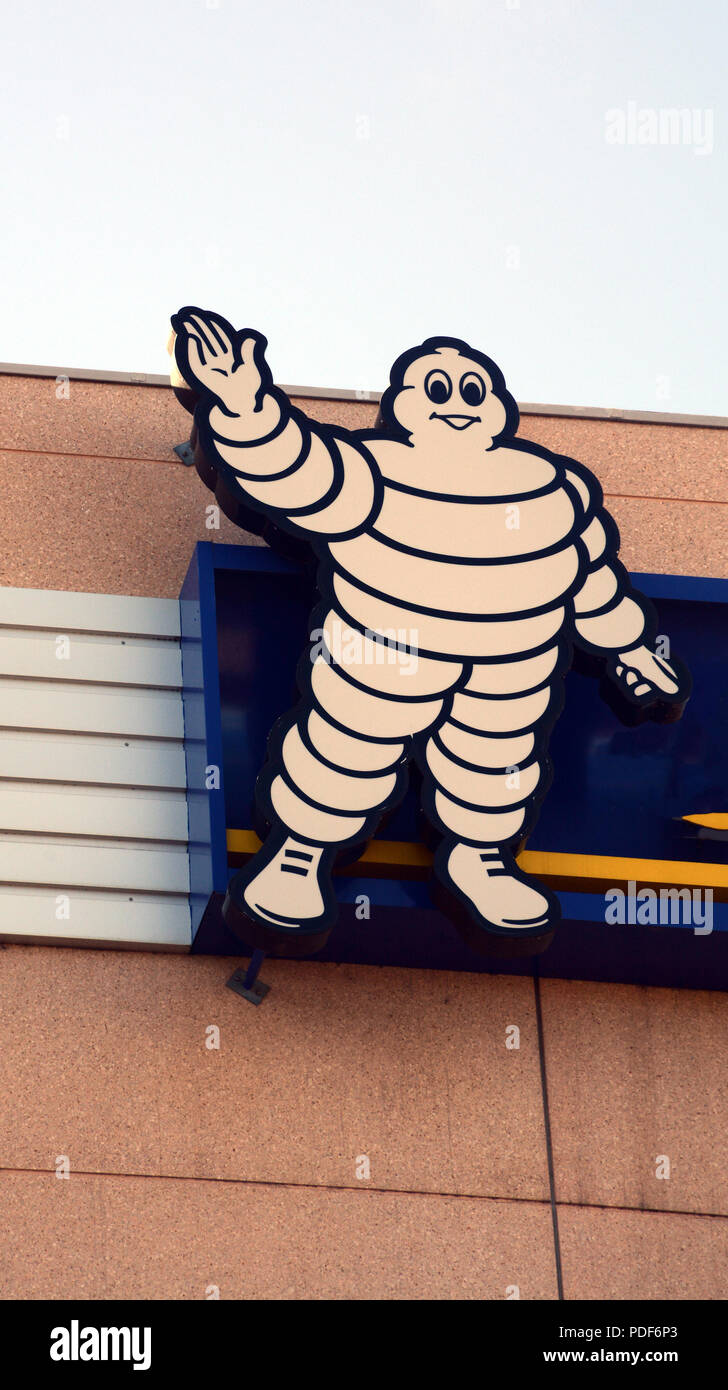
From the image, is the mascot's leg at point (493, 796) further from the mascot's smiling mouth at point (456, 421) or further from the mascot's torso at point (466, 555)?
the mascot's smiling mouth at point (456, 421)

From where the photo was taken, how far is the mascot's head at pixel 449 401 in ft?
25.0

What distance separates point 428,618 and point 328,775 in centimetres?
104

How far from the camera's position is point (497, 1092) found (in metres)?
6.83

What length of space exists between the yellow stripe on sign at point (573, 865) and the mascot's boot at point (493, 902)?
0.68 feet

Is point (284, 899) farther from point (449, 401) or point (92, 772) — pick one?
point (449, 401)

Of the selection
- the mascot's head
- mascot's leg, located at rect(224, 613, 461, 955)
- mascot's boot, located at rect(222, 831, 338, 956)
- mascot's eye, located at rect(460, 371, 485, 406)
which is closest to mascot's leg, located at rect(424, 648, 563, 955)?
mascot's leg, located at rect(224, 613, 461, 955)

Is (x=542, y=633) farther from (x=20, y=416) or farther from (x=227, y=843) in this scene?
(x=20, y=416)

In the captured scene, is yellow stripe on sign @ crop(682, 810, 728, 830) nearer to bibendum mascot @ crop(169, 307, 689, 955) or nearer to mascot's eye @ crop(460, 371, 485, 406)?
bibendum mascot @ crop(169, 307, 689, 955)

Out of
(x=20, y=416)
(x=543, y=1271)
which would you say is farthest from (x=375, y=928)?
(x=20, y=416)

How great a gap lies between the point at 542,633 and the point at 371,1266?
9.82 feet

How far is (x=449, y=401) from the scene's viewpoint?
7.76m

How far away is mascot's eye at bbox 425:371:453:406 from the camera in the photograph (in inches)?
305

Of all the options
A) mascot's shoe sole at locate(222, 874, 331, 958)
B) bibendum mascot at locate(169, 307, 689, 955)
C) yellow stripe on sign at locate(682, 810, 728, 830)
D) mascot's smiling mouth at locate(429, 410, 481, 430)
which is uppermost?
mascot's smiling mouth at locate(429, 410, 481, 430)

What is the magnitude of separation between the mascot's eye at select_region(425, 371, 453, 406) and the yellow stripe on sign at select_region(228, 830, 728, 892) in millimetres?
2474
